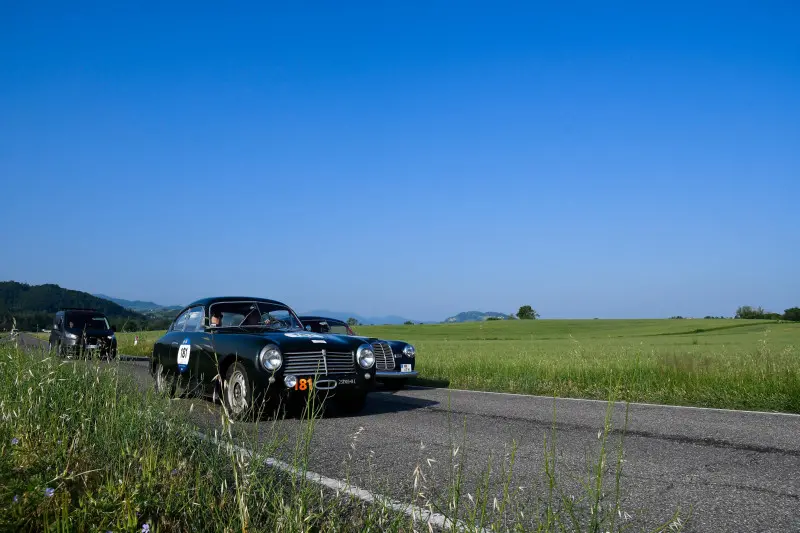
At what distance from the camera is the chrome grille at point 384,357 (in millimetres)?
12289

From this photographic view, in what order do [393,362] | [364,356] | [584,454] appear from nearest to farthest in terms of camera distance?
[584,454], [364,356], [393,362]

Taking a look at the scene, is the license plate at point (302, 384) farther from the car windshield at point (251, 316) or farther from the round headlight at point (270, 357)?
the car windshield at point (251, 316)

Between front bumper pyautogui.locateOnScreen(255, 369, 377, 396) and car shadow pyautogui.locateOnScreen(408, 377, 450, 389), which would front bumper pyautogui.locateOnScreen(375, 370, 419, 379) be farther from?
front bumper pyautogui.locateOnScreen(255, 369, 377, 396)

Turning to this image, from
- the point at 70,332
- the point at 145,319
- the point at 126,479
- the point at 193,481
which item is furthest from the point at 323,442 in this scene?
the point at 70,332

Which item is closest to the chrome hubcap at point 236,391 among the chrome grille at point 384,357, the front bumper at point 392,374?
the front bumper at point 392,374

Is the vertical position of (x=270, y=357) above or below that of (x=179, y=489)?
above

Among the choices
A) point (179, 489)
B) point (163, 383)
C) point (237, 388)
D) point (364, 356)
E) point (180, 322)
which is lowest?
point (179, 489)

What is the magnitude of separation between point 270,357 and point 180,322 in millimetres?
3048

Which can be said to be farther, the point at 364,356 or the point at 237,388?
the point at 364,356

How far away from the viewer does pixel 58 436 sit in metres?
4.54

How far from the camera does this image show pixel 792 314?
7550 cm

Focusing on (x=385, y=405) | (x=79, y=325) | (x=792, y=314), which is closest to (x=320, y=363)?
(x=385, y=405)

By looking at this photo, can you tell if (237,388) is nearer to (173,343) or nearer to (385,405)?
(173,343)

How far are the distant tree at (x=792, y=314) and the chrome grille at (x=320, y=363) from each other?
255 feet
